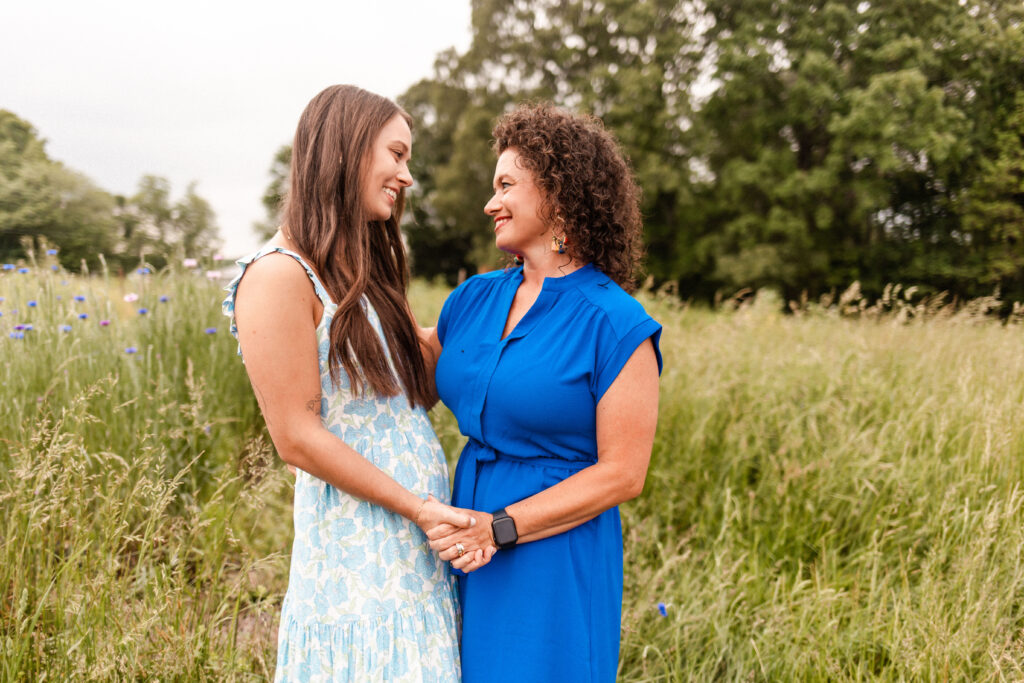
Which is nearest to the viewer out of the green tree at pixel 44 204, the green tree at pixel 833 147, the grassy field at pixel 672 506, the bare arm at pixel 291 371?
the bare arm at pixel 291 371

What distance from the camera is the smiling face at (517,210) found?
182 cm

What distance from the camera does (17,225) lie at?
3578mm

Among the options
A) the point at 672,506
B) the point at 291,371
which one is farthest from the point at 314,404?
the point at 672,506

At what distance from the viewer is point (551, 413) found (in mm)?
1617

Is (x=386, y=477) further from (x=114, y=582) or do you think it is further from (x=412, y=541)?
(x=114, y=582)

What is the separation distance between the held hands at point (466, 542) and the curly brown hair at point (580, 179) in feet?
2.63

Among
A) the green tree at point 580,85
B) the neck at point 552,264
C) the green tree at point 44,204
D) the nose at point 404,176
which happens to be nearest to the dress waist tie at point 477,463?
the neck at point 552,264

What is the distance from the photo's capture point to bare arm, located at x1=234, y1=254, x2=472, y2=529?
1472mm

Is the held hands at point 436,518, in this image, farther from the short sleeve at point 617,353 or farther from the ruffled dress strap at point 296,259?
the ruffled dress strap at point 296,259

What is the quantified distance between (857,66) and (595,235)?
1842cm

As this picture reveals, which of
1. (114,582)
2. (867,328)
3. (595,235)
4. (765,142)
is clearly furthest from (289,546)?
(765,142)

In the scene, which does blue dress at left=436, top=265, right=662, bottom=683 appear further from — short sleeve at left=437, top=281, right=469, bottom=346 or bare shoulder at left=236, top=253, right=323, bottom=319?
bare shoulder at left=236, top=253, right=323, bottom=319

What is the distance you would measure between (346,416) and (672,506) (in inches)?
88.7

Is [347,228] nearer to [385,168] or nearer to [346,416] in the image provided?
[385,168]
